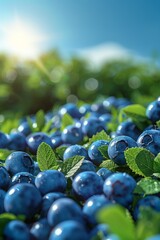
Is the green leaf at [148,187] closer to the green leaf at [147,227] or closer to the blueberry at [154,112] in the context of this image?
the green leaf at [147,227]

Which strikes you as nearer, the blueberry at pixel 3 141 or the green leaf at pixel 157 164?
the green leaf at pixel 157 164

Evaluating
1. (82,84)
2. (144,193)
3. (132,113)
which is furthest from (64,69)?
(144,193)

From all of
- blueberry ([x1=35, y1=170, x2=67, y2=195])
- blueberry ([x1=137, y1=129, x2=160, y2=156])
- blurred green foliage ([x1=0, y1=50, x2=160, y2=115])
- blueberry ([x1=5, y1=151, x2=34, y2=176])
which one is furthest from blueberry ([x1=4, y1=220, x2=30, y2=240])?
blurred green foliage ([x1=0, y1=50, x2=160, y2=115])

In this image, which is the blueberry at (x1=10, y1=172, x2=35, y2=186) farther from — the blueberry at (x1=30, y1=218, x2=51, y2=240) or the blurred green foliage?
the blurred green foliage

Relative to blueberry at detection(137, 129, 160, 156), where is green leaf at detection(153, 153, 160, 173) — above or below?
below

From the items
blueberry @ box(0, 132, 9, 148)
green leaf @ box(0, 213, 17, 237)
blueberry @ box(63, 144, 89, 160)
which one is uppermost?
blueberry @ box(0, 132, 9, 148)

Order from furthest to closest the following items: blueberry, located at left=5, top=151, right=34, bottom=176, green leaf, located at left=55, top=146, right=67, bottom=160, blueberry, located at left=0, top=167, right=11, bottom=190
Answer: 1. green leaf, located at left=55, top=146, right=67, bottom=160
2. blueberry, located at left=5, top=151, right=34, bottom=176
3. blueberry, located at left=0, top=167, right=11, bottom=190

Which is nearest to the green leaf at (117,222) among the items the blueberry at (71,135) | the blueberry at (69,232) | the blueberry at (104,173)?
the blueberry at (69,232)
